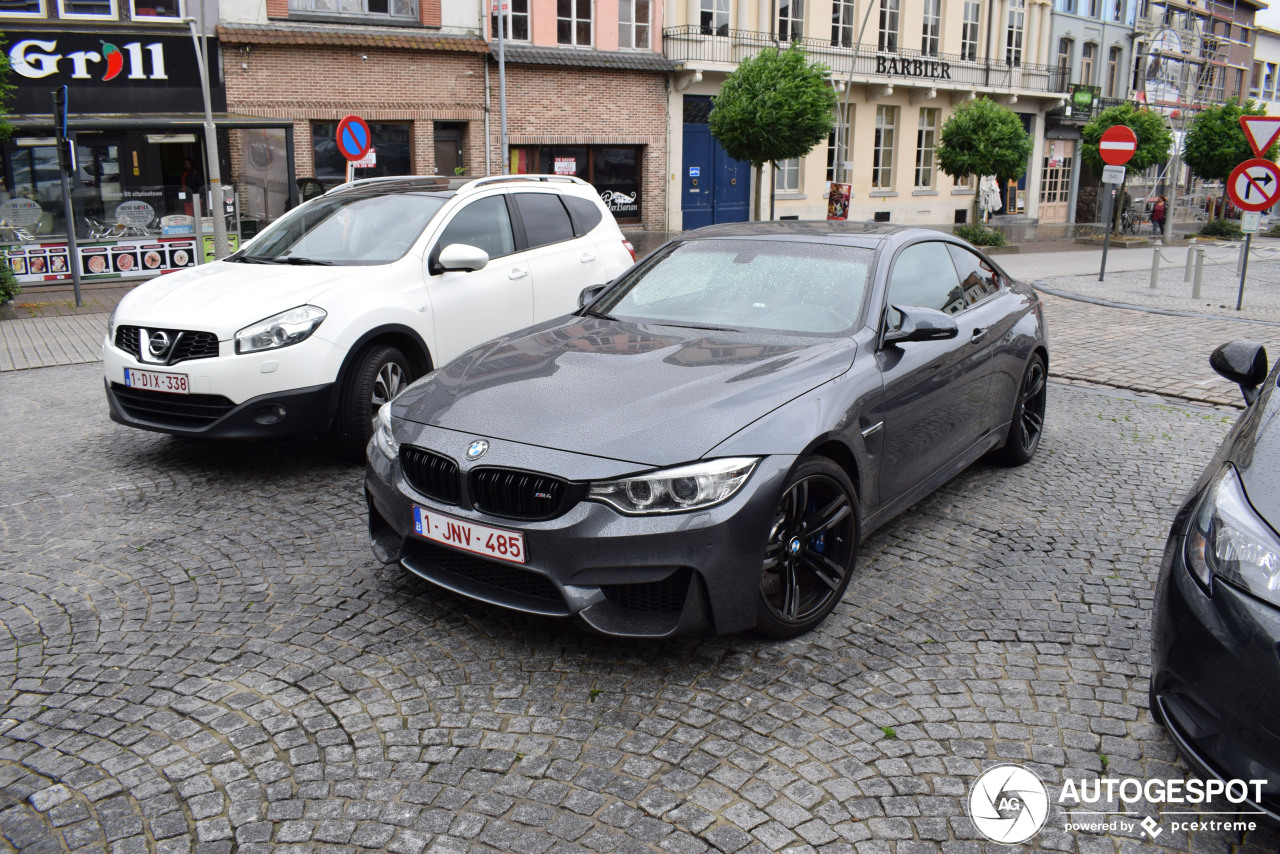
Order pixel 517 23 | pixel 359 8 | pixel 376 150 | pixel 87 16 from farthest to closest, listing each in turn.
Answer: pixel 517 23 < pixel 376 150 < pixel 359 8 < pixel 87 16

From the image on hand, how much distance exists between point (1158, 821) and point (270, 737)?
2715 millimetres

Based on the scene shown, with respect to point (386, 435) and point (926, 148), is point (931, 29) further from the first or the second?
point (386, 435)

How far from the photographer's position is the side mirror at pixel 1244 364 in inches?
163

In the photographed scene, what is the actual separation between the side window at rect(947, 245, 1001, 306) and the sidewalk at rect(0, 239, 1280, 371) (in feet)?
27.6

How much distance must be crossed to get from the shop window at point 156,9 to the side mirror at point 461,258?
16.8m

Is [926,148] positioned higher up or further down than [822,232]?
higher up

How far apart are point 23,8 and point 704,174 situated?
17.8 meters

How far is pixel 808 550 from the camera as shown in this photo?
4.05m

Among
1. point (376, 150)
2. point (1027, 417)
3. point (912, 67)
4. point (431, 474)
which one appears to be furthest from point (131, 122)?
point (912, 67)

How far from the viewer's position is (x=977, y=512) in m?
5.71

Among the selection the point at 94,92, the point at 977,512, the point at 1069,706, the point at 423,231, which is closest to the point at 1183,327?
the point at 977,512

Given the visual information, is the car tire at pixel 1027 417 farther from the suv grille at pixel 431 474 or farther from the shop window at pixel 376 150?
the shop window at pixel 376 150

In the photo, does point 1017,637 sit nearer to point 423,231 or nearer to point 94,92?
point 423,231

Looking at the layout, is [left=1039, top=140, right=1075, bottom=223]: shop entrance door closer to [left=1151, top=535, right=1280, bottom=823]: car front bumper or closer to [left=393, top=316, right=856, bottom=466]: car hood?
[left=393, top=316, right=856, bottom=466]: car hood
